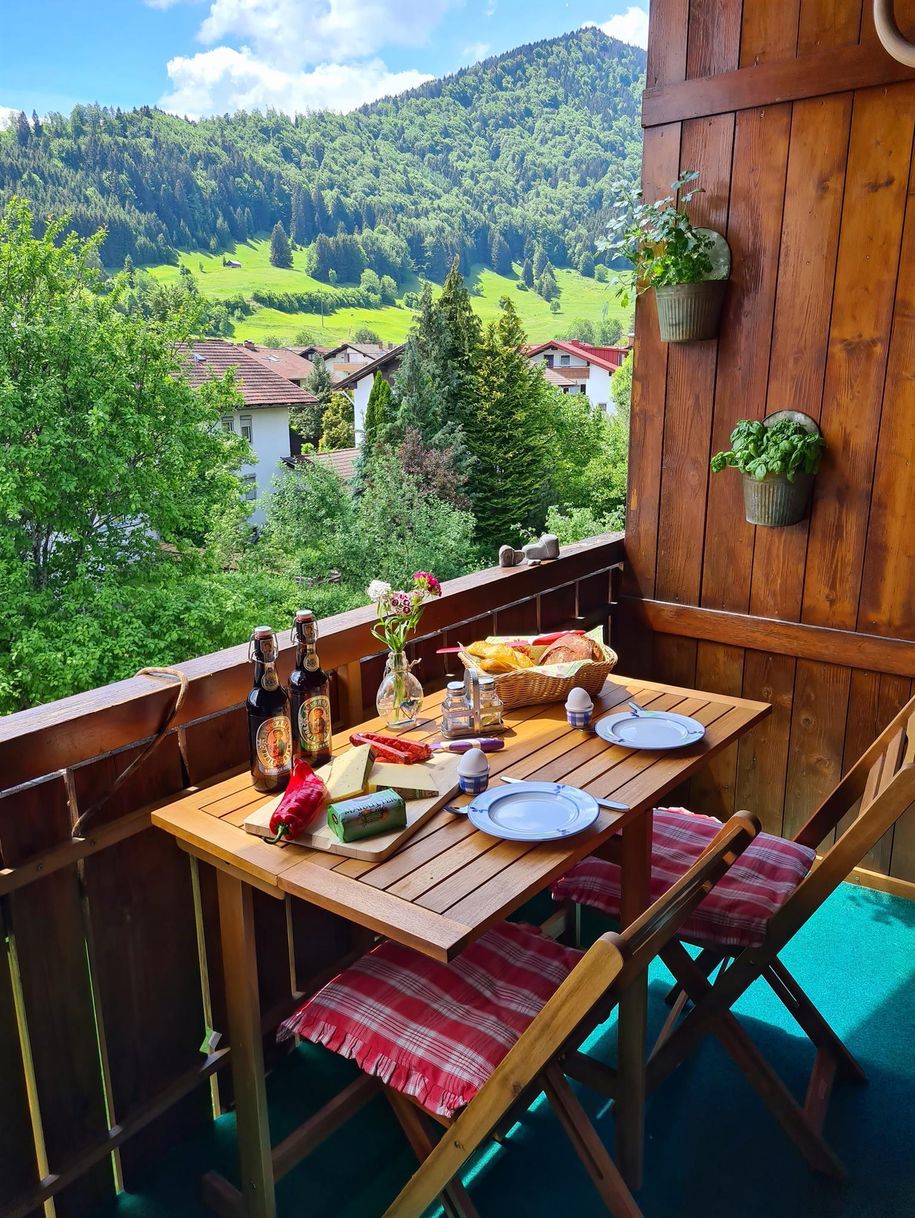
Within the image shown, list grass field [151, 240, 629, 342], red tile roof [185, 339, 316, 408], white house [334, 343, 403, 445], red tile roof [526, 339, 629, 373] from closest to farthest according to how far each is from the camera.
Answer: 1. red tile roof [185, 339, 316, 408]
2. white house [334, 343, 403, 445]
3. red tile roof [526, 339, 629, 373]
4. grass field [151, 240, 629, 342]

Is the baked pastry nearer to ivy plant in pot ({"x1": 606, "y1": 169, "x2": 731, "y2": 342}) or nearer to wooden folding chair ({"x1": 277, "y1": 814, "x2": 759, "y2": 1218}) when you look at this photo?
wooden folding chair ({"x1": 277, "y1": 814, "x2": 759, "y2": 1218})

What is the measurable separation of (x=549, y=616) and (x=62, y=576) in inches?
623

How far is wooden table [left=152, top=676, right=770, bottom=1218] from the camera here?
115 cm

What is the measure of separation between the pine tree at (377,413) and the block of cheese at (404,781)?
25404mm

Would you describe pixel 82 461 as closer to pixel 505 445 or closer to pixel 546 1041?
pixel 505 445

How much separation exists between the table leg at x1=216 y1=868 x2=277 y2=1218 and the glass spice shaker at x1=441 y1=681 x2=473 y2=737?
503 mm

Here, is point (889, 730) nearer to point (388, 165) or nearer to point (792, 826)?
point (792, 826)

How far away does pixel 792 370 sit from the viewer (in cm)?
234

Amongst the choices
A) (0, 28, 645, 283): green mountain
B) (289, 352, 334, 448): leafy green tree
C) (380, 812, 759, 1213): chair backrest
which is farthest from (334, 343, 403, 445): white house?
(380, 812, 759, 1213): chair backrest

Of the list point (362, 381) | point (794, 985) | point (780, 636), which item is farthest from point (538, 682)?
point (362, 381)

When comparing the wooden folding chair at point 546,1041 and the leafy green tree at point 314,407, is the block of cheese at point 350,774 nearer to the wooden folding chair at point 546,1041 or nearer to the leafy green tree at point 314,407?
the wooden folding chair at point 546,1041

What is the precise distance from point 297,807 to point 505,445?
25.6 metres

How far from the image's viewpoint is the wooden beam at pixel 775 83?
6.84 ft

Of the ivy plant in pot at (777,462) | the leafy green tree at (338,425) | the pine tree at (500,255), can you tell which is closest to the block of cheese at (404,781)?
the ivy plant in pot at (777,462)
